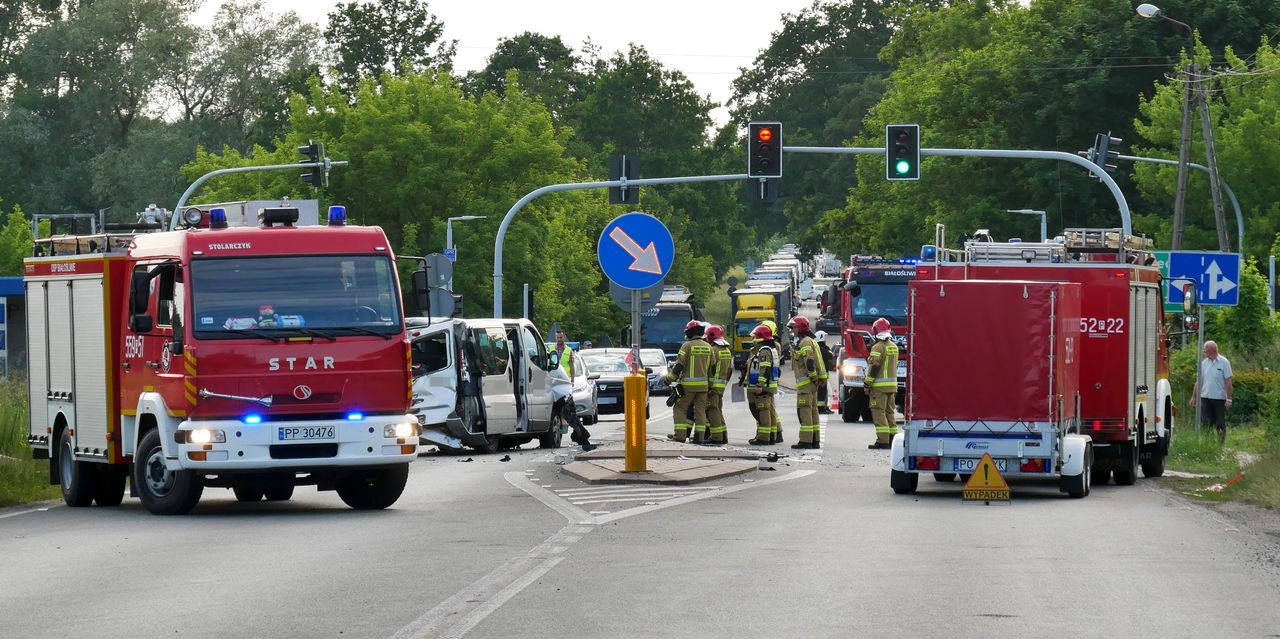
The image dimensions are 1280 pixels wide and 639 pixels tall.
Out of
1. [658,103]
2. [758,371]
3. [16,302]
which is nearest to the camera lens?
[758,371]

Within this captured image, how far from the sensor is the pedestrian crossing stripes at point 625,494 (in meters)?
18.2

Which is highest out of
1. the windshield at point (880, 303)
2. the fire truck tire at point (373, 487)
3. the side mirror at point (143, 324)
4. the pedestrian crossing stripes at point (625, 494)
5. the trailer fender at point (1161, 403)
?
the side mirror at point (143, 324)

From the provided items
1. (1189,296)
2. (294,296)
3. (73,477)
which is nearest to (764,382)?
(1189,296)

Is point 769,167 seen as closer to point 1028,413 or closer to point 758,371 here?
point 758,371

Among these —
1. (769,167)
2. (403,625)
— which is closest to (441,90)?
(769,167)

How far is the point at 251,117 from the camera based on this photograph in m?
76.0

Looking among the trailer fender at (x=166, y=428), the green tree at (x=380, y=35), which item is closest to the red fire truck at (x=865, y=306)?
the trailer fender at (x=166, y=428)

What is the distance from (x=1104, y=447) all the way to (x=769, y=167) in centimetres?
1502

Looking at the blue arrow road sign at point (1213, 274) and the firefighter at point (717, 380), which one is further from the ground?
the blue arrow road sign at point (1213, 274)

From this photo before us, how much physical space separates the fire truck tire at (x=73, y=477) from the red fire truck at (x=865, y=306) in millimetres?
19241

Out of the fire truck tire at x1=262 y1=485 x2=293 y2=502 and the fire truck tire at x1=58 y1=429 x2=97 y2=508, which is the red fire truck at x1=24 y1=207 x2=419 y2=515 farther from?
the fire truck tire at x1=262 y1=485 x2=293 y2=502

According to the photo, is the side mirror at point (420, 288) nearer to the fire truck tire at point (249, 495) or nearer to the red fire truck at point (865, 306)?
the fire truck tire at point (249, 495)

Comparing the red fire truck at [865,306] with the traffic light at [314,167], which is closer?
Answer: the red fire truck at [865,306]

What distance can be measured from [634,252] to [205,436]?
4916 millimetres
